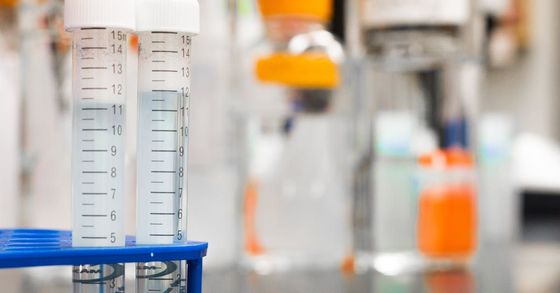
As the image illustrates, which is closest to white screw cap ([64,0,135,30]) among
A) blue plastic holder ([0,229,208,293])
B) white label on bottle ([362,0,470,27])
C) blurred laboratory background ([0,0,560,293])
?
blue plastic holder ([0,229,208,293])

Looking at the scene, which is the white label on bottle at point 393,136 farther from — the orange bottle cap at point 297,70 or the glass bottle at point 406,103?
the orange bottle cap at point 297,70

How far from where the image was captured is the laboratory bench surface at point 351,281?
2.79 ft

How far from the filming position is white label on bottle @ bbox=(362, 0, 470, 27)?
101cm

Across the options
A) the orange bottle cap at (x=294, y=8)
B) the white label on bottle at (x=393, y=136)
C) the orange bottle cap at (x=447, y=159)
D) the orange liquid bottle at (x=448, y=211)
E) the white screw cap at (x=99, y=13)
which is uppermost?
the orange bottle cap at (x=294, y=8)

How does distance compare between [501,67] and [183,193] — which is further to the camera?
[501,67]

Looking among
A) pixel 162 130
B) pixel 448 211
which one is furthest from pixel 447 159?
pixel 162 130

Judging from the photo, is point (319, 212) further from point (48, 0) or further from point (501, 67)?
point (501, 67)

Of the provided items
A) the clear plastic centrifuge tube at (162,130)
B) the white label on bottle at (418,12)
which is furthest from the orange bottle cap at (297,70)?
the clear plastic centrifuge tube at (162,130)

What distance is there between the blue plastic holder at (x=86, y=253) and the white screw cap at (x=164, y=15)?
0.37ft

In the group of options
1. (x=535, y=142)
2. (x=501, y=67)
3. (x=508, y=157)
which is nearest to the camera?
(x=508, y=157)

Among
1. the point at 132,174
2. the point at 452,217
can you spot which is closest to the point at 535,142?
the point at 452,217

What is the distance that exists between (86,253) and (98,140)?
0.06 meters

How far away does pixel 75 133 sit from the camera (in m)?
0.52

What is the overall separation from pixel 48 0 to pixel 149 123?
399 millimetres
